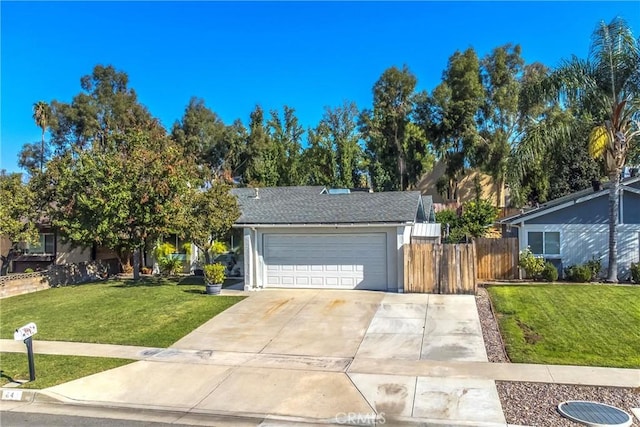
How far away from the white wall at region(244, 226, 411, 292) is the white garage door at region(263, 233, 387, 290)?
0.17m

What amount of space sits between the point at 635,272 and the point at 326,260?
37.2 ft

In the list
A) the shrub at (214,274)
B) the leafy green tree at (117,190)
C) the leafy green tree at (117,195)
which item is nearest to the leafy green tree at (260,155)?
the leafy green tree at (117,190)

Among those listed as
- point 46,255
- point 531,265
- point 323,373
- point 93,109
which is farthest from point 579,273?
point 93,109

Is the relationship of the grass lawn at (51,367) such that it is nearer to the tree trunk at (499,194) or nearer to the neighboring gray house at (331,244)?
the neighboring gray house at (331,244)

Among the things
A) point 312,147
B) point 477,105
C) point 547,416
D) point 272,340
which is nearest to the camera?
point 547,416

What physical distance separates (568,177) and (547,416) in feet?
128

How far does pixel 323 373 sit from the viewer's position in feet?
30.8

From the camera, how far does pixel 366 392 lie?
328 inches

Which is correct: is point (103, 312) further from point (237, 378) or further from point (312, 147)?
point (312, 147)

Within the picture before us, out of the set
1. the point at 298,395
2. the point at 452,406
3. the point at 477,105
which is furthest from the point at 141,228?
the point at 477,105

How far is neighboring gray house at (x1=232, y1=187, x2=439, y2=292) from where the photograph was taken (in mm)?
17516

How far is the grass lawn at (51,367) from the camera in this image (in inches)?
365

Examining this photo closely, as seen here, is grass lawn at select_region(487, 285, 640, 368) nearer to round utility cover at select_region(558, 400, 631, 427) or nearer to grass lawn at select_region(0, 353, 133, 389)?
round utility cover at select_region(558, 400, 631, 427)

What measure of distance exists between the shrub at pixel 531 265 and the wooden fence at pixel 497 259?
15.2 inches
